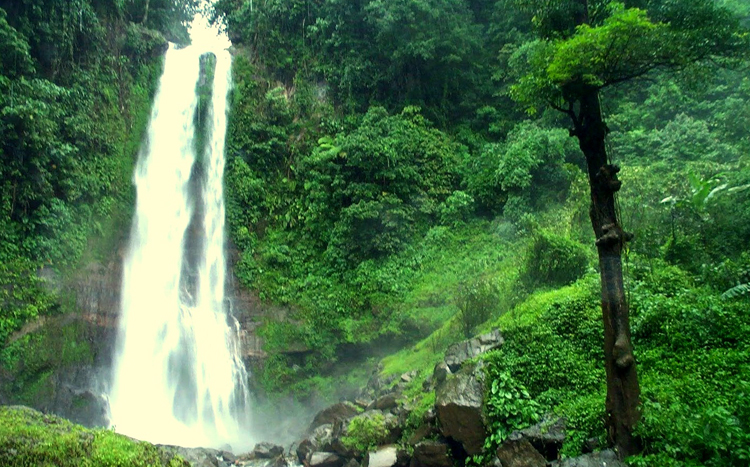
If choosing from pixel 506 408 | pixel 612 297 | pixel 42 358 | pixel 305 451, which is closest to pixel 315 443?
pixel 305 451

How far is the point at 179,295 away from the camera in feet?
54.1

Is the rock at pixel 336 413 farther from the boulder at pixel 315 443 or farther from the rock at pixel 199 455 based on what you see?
the rock at pixel 199 455

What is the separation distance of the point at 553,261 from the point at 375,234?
23.8 ft

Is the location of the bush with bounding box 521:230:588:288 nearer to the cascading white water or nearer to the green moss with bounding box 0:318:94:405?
the cascading white water

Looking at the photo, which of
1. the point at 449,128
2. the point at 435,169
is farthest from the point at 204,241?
the point at 449,128

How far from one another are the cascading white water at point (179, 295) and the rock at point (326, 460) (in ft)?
16.4

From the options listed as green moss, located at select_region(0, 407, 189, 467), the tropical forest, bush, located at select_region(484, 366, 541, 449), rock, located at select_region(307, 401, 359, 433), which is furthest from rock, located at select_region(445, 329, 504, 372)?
green moss, located at select_region(0, 407, 189, 467)

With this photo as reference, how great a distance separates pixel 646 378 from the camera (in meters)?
6.23

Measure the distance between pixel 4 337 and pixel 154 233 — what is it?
5315 millimetres

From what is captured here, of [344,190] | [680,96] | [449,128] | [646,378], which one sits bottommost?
[646,378]

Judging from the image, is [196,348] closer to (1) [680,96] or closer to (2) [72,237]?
(2) [72,237]

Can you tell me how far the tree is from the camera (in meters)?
5.47

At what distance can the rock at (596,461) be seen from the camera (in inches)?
205

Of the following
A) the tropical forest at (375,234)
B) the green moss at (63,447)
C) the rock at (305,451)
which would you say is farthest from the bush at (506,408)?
the green moss at (63,447)
